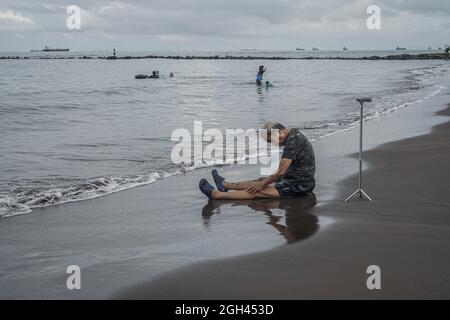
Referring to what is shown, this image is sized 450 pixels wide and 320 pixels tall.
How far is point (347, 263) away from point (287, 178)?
2938 millimetres

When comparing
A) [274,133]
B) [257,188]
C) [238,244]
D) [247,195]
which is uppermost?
[274,133]

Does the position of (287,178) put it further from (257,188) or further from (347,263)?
(347,263)

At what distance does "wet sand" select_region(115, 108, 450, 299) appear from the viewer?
160 inches

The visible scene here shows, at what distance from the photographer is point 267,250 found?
5074 mm

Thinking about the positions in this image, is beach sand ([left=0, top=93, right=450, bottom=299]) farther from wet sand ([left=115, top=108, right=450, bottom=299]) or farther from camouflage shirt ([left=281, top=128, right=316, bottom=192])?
camouflage shirt ([left=281, top=128, right=316, bottom=192])

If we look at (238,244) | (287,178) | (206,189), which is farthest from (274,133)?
(238,244)

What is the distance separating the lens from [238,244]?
17.6 ft

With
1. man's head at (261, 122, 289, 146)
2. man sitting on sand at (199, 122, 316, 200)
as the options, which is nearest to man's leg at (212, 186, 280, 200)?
man sitting on sand at (199, 122, 316, 200)

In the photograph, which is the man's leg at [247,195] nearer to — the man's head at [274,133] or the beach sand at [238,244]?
the beach sand at [238,244]

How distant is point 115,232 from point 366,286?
303 cm
